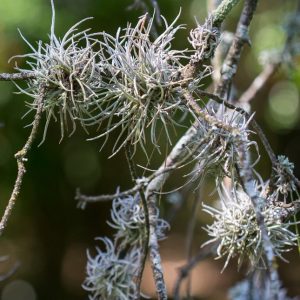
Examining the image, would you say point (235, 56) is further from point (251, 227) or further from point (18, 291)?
point (18, 291)

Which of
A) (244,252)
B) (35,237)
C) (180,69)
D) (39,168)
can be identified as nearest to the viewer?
(180,69)

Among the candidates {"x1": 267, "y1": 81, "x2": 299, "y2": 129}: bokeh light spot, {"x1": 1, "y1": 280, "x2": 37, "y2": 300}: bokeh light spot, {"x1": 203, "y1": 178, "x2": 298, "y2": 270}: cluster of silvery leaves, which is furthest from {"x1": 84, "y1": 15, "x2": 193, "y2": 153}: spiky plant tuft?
{"x1": 267, "y1": 81, "x2": 299, "y2": 129}: bokeh light spot

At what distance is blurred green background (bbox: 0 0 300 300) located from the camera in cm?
190

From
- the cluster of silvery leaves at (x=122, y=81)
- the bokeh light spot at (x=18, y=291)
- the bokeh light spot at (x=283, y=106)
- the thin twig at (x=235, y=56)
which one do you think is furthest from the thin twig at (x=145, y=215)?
the bokeh light spot at (x=283, y=106)

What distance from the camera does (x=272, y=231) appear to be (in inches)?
24.8

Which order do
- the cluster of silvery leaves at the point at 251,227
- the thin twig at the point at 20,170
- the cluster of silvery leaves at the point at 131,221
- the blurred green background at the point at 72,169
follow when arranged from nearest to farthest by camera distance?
the thin twig at the point at 20,170 → the cluster of silvery leaves at the point at 251,227 → the cluster of silvery leaves at the point at 131,221 → the blurred green background at the point at 72,169

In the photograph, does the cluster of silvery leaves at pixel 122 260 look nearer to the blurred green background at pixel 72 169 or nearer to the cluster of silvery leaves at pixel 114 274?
the cluster of silvery leaves at pixel 114 274

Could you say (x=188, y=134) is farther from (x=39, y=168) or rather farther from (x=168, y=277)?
(x=168, y=277)

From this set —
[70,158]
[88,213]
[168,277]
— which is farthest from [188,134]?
[168,277]

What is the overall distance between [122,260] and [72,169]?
1389mm

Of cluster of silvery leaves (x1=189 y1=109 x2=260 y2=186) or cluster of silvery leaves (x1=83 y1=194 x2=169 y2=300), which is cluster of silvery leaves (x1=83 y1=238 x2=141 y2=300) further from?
cluster of silvery leaves (x1=189 y1=109 x2=260 y2=186)

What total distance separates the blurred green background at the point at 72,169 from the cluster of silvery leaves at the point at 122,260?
966 millimetres

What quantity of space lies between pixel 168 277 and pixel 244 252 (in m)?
1.99

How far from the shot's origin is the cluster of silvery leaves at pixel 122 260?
784 millimetres
